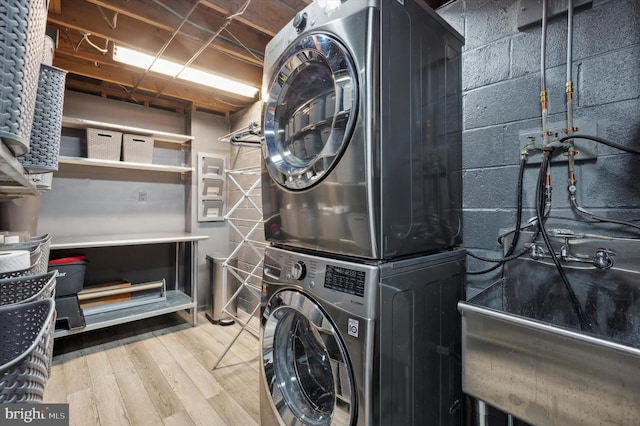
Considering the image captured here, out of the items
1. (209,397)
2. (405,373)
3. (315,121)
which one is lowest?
(209,397)

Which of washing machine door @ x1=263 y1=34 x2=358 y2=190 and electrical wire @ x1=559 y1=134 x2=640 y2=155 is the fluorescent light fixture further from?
electrical wire @ x1=559 y1=134 x2=640 y2=155

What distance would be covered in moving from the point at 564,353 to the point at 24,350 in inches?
48.3

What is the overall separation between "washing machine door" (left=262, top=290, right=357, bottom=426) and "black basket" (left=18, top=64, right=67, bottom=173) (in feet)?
3.44

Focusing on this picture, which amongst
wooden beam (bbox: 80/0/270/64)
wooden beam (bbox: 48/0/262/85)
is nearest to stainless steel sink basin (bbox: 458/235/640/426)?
wooden beam (bbox: 80/0/270/64)

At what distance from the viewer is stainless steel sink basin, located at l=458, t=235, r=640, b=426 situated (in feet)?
2.00

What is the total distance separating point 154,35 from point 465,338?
277 centimetres

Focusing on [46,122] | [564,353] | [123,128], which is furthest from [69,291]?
[564,353]

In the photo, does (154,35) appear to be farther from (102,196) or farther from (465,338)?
(465,338)

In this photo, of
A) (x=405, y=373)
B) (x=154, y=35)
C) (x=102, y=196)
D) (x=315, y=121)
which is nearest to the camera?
(x=405, y=373)

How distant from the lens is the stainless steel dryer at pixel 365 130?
3.09ft

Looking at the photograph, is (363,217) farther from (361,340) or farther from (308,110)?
(308,110)

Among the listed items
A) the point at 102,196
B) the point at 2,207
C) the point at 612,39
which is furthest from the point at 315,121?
the point at 102,196

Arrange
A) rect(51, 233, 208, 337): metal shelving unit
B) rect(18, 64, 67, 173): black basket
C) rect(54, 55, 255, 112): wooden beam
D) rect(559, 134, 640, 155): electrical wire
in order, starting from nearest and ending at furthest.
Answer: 1. rect(559, 134, 640, 155): electrical wire
2. rect(18, 64, 67, 173): black basket
3. rect(51, 233, 208, 337): metal shelving unit
4. rect(54, 55, 255, 112): wooden beam

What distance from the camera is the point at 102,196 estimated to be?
325 centimetres
